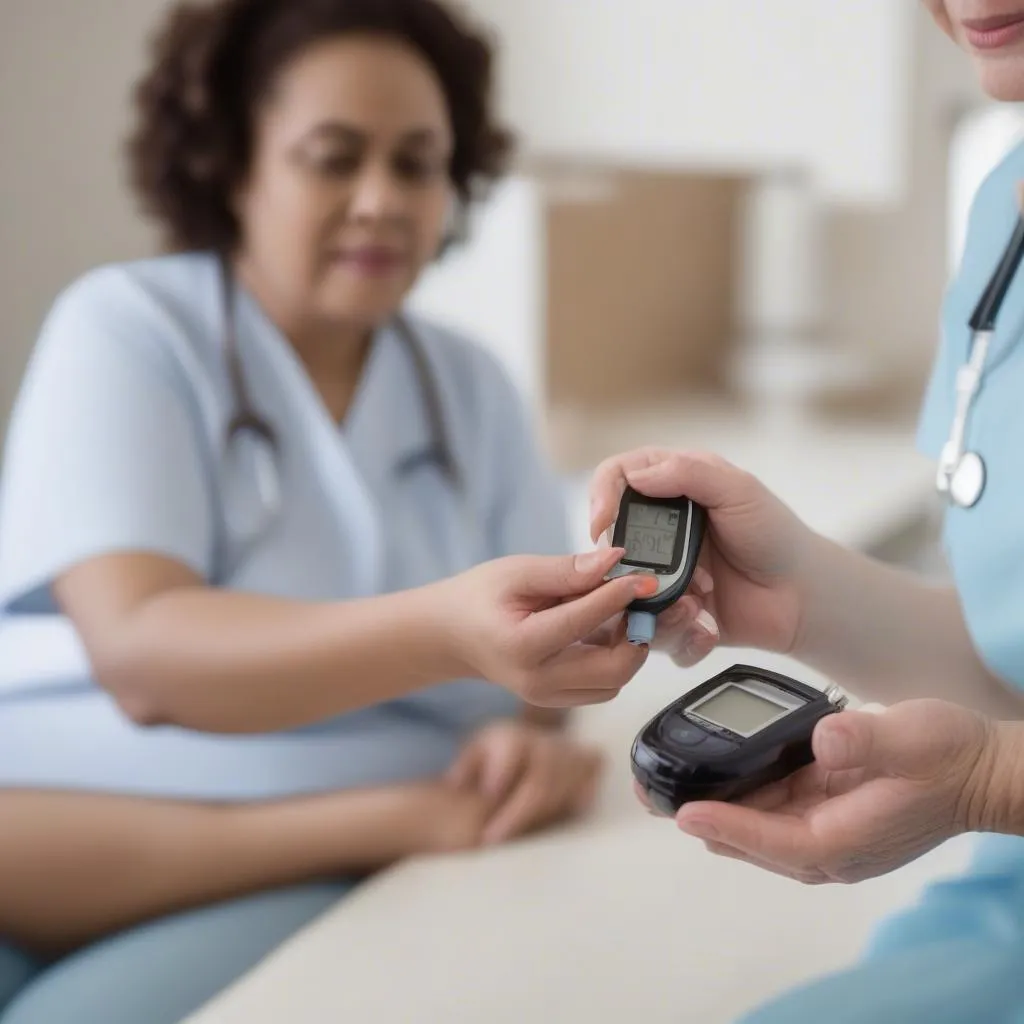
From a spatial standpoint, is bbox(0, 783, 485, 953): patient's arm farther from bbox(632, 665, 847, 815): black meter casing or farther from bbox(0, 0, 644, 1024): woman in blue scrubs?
bbox(632, 665, 847, 815): black meter casing

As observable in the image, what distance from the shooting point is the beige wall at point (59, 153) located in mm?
1175

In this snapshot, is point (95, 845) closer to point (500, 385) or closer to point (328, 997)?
point (328, 997)

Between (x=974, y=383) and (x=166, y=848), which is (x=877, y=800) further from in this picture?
(x=166, y=848)

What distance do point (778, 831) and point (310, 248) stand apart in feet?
1.76

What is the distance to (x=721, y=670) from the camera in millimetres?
489

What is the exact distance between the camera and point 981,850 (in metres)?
0.56

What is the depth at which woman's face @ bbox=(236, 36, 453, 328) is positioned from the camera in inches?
31.4

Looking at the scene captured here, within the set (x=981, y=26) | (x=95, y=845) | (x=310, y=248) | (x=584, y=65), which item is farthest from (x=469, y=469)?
(x=584, y=65)

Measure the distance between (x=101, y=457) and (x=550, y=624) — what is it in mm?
376

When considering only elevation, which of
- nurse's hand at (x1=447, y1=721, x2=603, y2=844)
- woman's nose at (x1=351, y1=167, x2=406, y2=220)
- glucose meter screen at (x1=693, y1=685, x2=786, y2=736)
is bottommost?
nurse's hand at (x1=447, y1=721, x2=603, y2=844)

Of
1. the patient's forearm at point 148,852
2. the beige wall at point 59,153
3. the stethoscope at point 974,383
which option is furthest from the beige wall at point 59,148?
the stethoscope at point 974,383

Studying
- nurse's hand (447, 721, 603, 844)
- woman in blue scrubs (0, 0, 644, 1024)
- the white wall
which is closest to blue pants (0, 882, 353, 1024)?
woman in blue scrubs (0, 0, 644, 1024)

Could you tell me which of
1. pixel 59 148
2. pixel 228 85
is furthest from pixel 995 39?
pixel 59 148

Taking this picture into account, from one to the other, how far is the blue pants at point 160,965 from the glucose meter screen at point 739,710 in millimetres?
369
